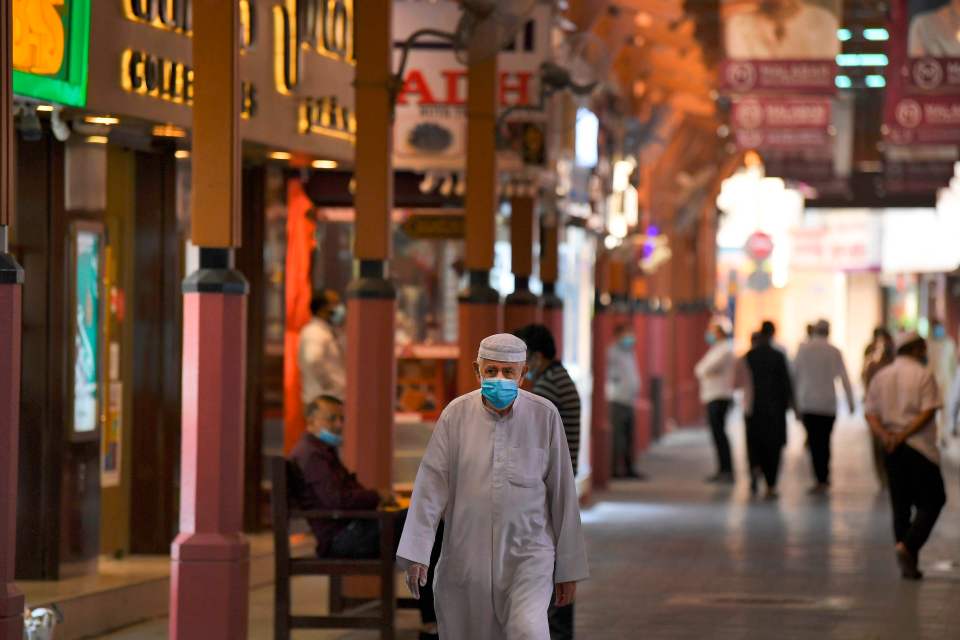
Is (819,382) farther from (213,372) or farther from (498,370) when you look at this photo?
(498,370)

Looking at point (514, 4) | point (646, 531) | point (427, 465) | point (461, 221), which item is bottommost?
point (646, 531)

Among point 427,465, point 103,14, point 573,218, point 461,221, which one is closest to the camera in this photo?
point 427,465

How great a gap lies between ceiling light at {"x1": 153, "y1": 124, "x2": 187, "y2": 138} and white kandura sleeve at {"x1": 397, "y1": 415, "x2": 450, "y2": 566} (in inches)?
204

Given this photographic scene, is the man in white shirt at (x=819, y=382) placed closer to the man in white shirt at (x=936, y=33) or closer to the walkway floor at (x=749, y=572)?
the walkway floor at (x=749, y=572)

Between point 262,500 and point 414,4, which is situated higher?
point 414,4

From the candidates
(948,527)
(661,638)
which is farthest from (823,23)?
(661,638)

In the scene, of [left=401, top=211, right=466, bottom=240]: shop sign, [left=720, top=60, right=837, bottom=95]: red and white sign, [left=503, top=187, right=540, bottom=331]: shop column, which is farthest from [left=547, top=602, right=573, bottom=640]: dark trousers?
[left=720, top=60, right=837, bottom=95]: red and white sign

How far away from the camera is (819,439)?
2350 centimetres

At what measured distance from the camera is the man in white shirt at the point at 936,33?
21500mm

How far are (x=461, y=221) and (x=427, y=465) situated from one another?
32.6 feet

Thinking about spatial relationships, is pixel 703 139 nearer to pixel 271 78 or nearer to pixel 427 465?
pixel 271 78

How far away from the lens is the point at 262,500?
1619 centimetres

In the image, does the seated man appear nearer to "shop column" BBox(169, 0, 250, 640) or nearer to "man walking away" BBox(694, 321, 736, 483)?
"shop column" BBox(169, 0, 250, 640)

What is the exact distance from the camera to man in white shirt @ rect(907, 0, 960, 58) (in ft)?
70.5
